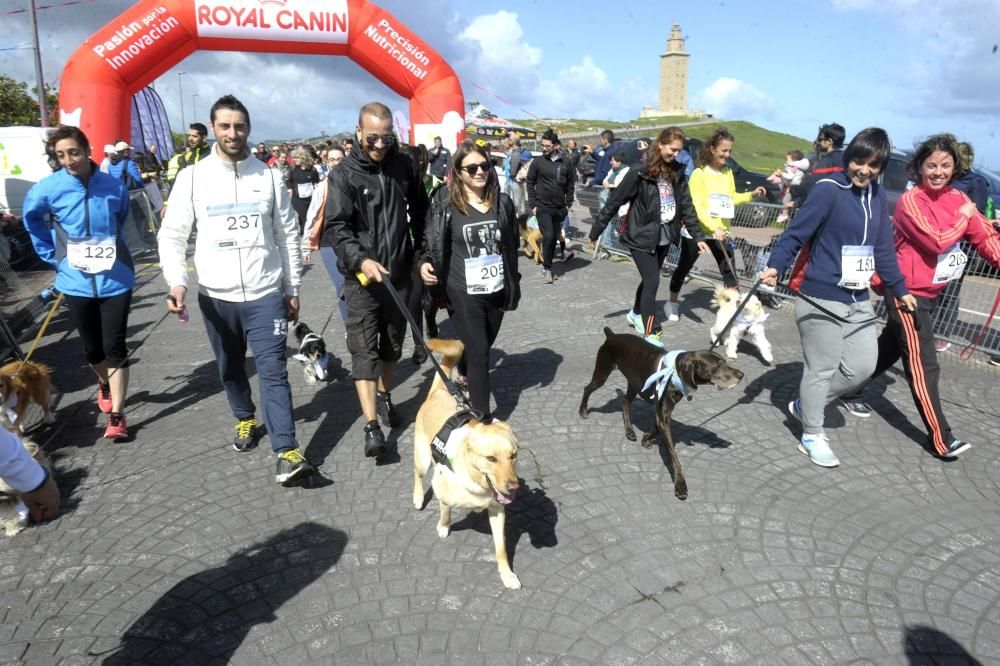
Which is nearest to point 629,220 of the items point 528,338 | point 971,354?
point 528,338

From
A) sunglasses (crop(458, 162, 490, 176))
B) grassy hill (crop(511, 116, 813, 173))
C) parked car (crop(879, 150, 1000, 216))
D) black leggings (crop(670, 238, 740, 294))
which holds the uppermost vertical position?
grassy hill (crop(511, 116, 813, 173))

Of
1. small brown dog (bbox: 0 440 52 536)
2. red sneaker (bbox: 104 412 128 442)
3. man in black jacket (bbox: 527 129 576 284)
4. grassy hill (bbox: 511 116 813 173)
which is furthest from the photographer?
grassy hill (bbox: 511 116 813 173)

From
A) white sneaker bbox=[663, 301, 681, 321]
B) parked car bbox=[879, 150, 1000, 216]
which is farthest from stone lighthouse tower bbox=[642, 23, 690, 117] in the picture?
white sneaker bbox=[663, 301, 681, 321]

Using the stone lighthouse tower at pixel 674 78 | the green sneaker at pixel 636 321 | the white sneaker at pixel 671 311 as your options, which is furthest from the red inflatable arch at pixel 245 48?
the stone lighthouse tower at pixel 674 78

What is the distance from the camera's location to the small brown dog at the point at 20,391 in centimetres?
387

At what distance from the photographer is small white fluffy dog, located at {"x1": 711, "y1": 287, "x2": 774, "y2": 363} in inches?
232

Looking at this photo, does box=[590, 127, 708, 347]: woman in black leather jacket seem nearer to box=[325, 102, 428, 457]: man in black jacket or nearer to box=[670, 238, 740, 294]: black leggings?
box=[670, 238, 740, 294]: black leggings

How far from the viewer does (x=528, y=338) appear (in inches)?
264

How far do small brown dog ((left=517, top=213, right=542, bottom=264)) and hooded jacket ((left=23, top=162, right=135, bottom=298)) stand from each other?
7.02 meters

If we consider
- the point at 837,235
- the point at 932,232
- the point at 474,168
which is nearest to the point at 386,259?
the point at 474,168

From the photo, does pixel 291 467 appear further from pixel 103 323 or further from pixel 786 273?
pixel 786 273

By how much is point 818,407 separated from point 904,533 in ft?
3.20

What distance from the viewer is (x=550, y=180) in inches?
374

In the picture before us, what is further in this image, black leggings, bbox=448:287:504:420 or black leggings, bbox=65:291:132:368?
black leggings, bbox=65:291:132:368
